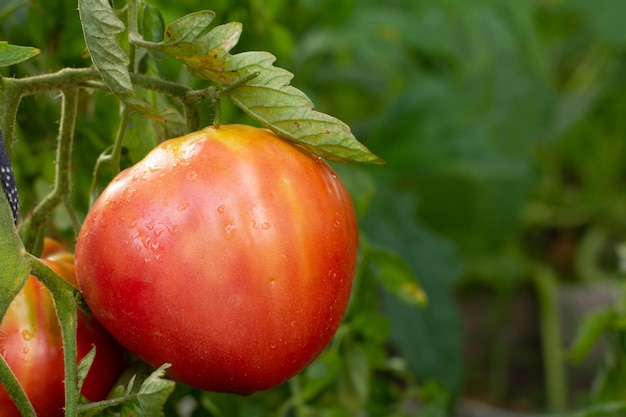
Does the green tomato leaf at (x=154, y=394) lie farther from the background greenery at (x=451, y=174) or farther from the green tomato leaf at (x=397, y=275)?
the green tomato leaf at (x=397, y=275)

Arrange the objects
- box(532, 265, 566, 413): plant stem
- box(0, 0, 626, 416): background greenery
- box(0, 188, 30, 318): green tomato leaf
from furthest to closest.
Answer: box(532, 265, 566, 413): plant stem < box(0, 0, 626, 416): background greenery < box(0, 188, 30, 318): green tomato leaf

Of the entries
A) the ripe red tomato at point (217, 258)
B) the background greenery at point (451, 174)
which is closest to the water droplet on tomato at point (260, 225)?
the ripe red tomato at point (217, 258)

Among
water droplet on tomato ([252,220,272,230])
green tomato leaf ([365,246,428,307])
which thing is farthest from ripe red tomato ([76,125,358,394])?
green tomato leaf ([365,246,428,307])

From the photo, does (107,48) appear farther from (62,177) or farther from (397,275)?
(397,275)

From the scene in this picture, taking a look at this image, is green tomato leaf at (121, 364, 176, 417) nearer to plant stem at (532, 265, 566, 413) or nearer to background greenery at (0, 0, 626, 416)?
background greenery at (0, 0, 626, 416)

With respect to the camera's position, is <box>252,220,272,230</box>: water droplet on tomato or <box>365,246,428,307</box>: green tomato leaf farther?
<box>365,246,428,307</box>: green tomato leaf

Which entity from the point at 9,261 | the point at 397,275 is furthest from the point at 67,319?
the point at 397,275
